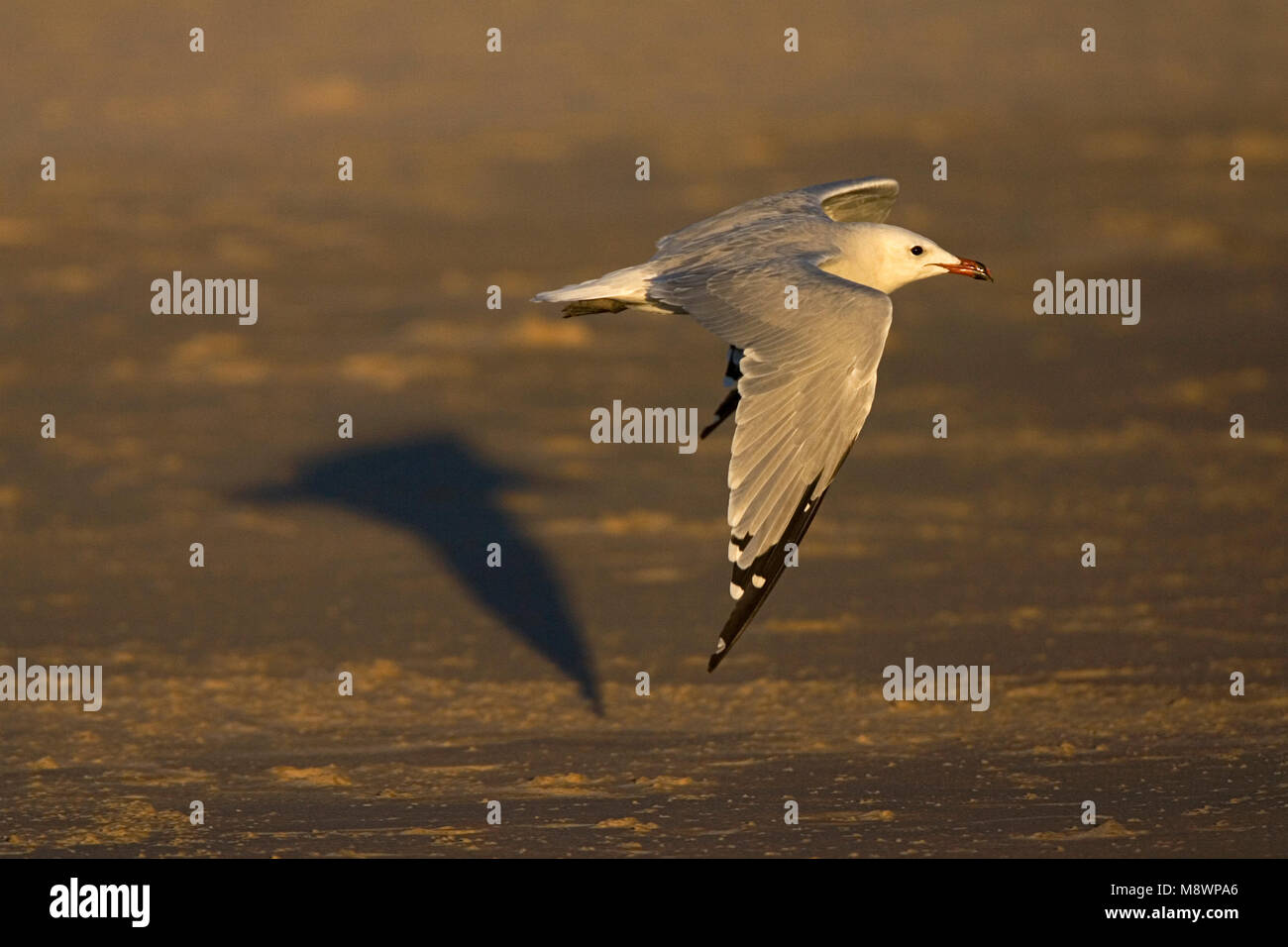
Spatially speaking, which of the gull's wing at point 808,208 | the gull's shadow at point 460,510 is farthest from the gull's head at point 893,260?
the gull's shadow at point 460,510

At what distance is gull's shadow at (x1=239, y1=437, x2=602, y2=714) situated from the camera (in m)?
9.84

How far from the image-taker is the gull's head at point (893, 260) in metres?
7.75

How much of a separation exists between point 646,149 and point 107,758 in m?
11.3

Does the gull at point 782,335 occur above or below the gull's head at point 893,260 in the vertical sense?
below

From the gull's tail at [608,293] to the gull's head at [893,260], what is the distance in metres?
0.79

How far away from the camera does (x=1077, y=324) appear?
14281 mm

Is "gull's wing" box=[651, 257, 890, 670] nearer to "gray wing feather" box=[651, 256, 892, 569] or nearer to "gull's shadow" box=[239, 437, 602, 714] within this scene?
"gray wing feather" box=[651, 256, 892, 569]

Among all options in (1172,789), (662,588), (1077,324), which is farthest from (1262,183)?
(1172,789)

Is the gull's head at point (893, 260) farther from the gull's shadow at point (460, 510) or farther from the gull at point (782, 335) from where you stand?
the gull's shadow at point (460, 510)

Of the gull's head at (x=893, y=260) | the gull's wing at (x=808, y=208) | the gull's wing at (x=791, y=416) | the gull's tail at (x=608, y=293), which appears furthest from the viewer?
the gull's wing at (x=808, y=208)

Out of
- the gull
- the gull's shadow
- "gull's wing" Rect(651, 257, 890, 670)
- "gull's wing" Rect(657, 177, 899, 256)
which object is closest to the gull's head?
the gull

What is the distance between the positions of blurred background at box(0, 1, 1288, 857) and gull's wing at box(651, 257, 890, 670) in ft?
3.44
